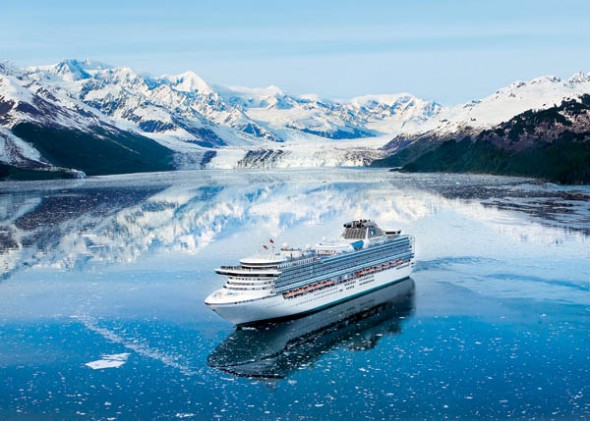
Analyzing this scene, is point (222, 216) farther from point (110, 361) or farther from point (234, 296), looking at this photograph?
point (110, 361)

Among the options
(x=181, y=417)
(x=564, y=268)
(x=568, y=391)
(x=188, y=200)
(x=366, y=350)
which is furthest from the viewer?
(x=188, y=200)

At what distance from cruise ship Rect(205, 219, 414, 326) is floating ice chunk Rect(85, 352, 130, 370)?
7.58 m

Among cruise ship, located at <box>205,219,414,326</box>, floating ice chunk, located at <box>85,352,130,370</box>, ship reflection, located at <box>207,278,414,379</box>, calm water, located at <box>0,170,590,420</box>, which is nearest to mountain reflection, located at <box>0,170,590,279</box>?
calm water, located at <box>0,170,590,420</box>

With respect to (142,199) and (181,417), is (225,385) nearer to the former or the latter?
(181,417)

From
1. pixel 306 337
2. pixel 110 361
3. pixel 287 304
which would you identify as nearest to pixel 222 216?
pixel 287 304

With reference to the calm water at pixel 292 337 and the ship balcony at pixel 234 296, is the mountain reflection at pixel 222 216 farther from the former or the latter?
the ship balcony at pixel 234 296

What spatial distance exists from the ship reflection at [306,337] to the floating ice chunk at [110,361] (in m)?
5.29

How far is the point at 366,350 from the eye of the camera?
1905 inches

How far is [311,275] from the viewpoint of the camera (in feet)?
193

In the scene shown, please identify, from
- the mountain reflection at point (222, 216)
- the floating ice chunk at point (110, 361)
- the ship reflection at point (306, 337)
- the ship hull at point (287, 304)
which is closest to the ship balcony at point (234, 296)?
the ship hull at point (287, 304)

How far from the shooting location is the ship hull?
174 feet

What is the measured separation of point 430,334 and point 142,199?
131134mm

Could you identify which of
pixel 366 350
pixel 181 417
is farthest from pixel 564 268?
pixel 181 417

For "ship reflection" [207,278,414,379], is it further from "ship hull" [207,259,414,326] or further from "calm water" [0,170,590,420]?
Answer: "ship hull" [207,259,414,326]
